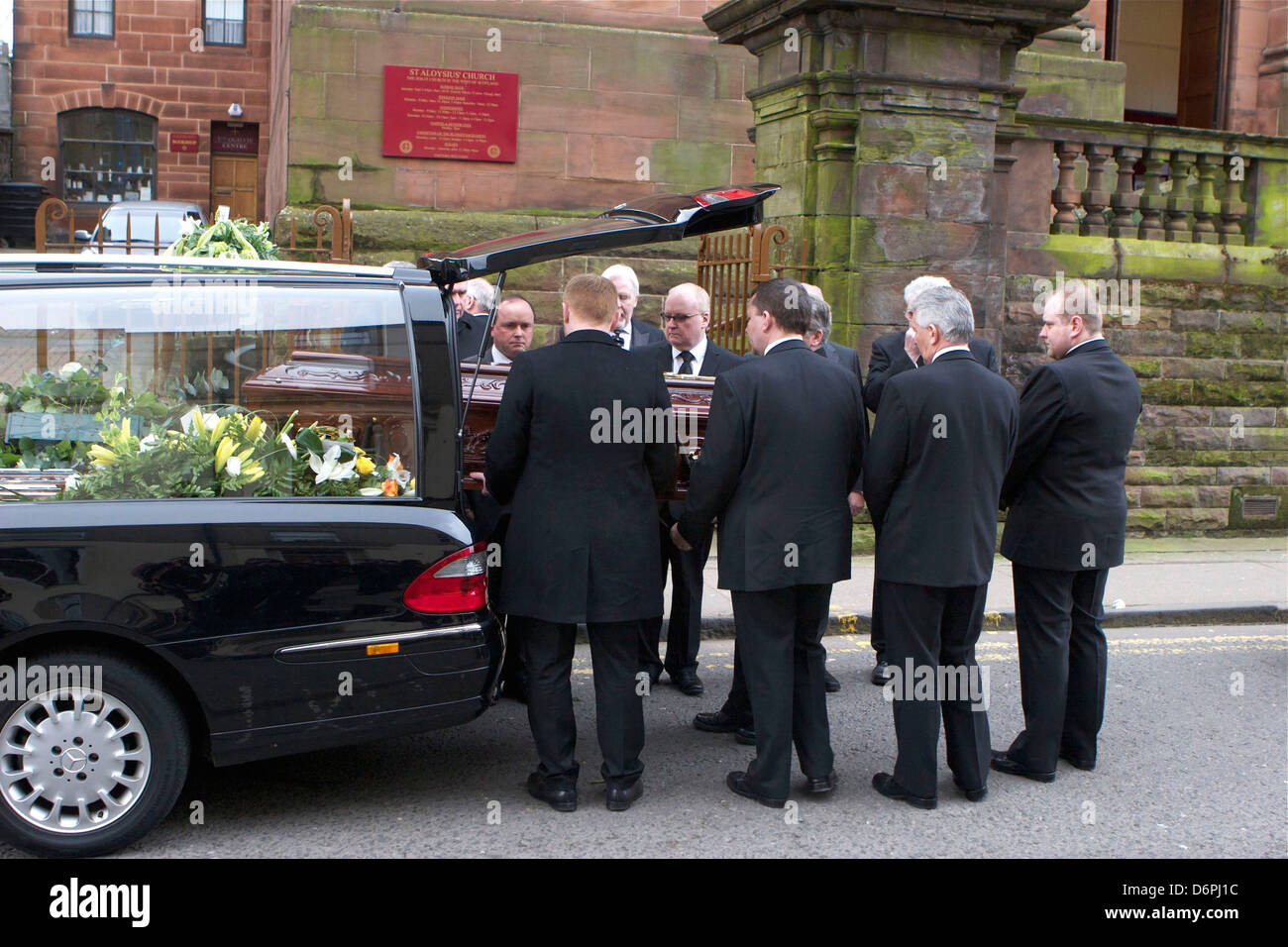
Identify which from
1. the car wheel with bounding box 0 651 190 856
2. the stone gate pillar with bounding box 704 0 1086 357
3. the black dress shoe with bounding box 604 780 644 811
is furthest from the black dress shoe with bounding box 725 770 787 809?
the stone gate pillar with bounding box 704 0 1086 357

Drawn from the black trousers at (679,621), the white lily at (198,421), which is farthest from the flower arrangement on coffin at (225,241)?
the black trousers at (679,621)

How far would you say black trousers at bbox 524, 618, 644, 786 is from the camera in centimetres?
471

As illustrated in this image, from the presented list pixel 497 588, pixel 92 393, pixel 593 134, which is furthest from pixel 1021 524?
pixel 593 134

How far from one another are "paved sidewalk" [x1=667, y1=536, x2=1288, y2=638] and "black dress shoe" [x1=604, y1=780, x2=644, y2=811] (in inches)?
108

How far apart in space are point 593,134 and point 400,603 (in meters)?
9.03

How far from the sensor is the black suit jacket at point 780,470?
4.69m

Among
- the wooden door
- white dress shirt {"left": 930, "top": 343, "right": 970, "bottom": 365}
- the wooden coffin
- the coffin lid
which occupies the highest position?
the wooden door

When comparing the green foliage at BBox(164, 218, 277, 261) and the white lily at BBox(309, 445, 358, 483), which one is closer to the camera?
the white lily at BBox(309, 445, 358, 483)

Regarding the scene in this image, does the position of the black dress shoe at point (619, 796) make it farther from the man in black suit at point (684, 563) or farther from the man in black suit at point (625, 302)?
the man in black suit at point (625, 302)

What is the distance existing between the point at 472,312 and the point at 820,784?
140 inches

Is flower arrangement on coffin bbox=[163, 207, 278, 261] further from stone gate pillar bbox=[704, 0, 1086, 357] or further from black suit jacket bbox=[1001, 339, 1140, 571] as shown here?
stone gate pillar bbox=[704, 0, 1086, 357]

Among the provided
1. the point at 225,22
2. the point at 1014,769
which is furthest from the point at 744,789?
the point at 225,22

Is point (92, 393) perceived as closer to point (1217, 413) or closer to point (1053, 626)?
point (1053, 626)

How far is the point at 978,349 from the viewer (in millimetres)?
6262
